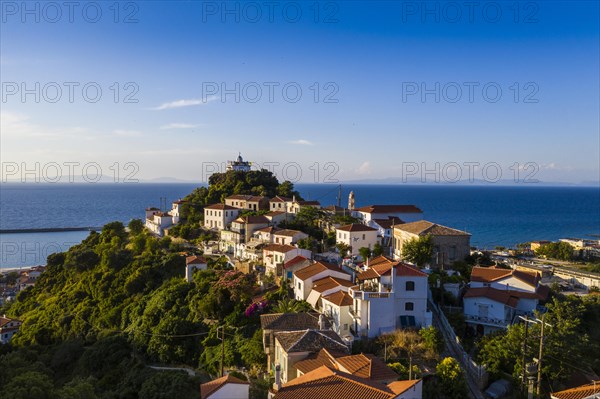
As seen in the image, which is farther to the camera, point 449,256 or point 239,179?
point 239,179

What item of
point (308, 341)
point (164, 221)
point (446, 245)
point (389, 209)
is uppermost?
point (389, 209)

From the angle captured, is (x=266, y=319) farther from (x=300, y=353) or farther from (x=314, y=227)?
(x=314, y=227)

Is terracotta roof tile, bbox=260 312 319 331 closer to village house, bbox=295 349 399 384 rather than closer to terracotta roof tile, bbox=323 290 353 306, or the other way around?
terracotta roof tile, bbox=323 290 353 306

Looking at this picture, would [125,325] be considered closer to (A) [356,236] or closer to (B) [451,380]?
(A) [356,236]

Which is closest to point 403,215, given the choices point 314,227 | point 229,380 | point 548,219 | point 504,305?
point 314,227

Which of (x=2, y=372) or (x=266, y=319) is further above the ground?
(x=266, y=319)

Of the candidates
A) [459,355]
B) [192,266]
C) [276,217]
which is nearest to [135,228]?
[276,217]
